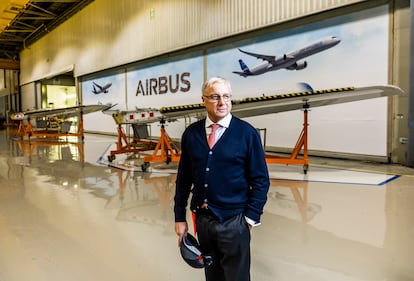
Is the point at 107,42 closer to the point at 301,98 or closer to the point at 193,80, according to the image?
the point at 193,80

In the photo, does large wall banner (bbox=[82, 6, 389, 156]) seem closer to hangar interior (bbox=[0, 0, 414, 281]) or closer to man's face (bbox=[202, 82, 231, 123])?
hangar interior (bbox=[0, 0, 414, 281])


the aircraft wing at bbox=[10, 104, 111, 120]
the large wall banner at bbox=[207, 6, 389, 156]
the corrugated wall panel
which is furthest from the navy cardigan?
the aircraft wing at bbox=[10, 104, 111, 120]

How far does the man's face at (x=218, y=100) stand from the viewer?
1.35m

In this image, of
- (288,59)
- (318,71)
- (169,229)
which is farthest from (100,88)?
(169,229)

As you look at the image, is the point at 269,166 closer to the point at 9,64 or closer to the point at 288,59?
the point at 288,59

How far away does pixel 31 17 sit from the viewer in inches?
725

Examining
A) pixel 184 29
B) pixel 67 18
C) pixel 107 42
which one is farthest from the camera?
pixel 67 18

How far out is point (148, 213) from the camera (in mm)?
3361

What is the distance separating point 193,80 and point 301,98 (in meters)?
5.67

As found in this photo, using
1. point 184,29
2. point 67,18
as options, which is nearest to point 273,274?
point 184,29

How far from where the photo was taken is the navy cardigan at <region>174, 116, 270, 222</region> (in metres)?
1.36

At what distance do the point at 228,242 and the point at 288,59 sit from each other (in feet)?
21.5

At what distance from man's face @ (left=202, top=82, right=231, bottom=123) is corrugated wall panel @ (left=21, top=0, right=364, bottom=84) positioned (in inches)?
233

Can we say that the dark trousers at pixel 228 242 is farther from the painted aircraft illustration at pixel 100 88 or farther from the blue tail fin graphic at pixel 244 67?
the painted aircraft illustration at pixel 100 88
